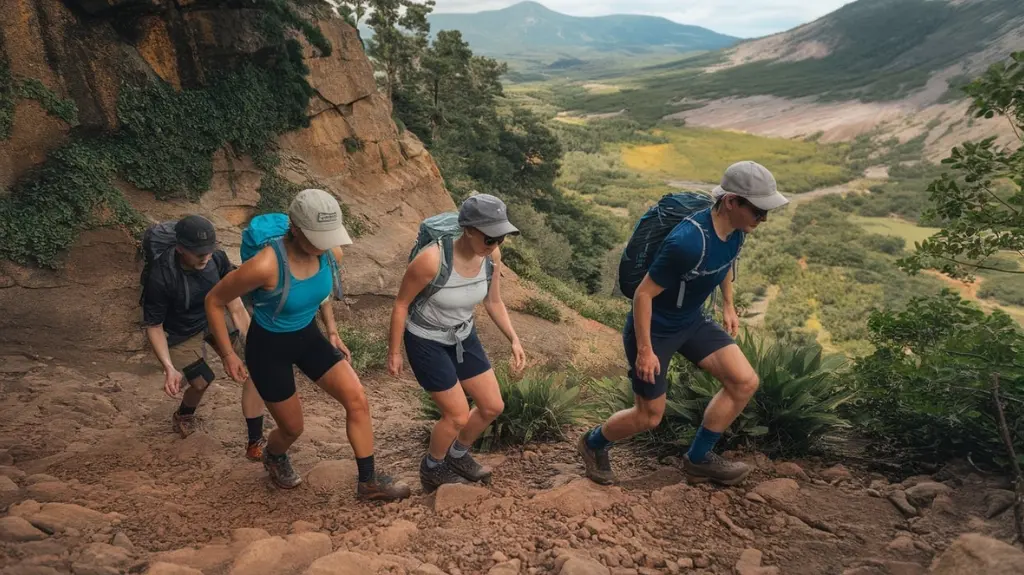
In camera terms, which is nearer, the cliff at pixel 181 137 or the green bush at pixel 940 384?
the green bush at pixel 940 384

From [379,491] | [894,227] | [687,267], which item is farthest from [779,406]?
[894,227]

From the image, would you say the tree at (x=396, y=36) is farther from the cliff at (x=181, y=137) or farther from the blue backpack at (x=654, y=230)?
the blue backpack at (x=654, y=230)

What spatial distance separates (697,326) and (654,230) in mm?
574

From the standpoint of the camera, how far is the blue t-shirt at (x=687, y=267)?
10.1 feet

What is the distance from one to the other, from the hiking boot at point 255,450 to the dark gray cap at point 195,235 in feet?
4.23

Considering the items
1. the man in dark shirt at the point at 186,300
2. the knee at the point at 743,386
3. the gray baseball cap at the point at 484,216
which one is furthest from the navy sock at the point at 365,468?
the knee at the point at 743,386

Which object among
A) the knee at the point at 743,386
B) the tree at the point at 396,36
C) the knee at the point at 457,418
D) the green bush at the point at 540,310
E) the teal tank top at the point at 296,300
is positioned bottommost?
the green bush at the point at 540,310

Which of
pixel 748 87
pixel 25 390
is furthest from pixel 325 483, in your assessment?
pixel 748 87

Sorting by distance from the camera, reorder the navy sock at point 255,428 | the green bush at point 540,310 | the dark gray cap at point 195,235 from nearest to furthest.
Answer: the dark gray cap at point 195,235 → the navy sock at point 255,428 → the green bush at point 540,310

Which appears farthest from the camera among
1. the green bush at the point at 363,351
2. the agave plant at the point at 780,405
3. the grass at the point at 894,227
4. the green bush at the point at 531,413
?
the grass at the point at 894,227

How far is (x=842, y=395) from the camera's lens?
414 cm

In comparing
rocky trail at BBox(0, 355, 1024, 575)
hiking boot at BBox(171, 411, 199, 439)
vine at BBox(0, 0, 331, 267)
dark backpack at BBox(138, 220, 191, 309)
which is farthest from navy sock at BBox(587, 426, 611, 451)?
vine at BBox(0, 0, 331, 267)

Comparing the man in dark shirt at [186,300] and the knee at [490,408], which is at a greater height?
the man in dark shirt at [186,300]

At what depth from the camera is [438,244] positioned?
10.8 feet
